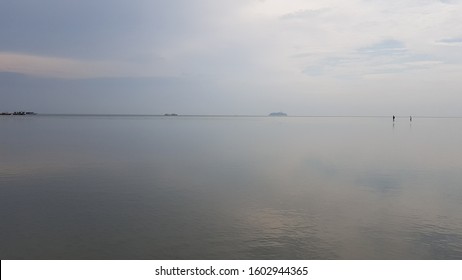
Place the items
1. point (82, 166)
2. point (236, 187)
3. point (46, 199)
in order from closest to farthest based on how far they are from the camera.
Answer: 1. point (46, 199)
2. point (236, 187)
3. point (82, 166)

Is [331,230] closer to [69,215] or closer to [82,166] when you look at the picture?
[69,215]

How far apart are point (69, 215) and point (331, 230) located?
36.8 ft

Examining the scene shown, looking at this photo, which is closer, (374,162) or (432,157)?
(374,162)

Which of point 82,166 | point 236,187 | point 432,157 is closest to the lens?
point 236,187

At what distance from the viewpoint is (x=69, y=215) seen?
1584 centimetres

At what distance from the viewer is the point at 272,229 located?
14203 mm

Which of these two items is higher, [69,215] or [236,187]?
[236,187]
